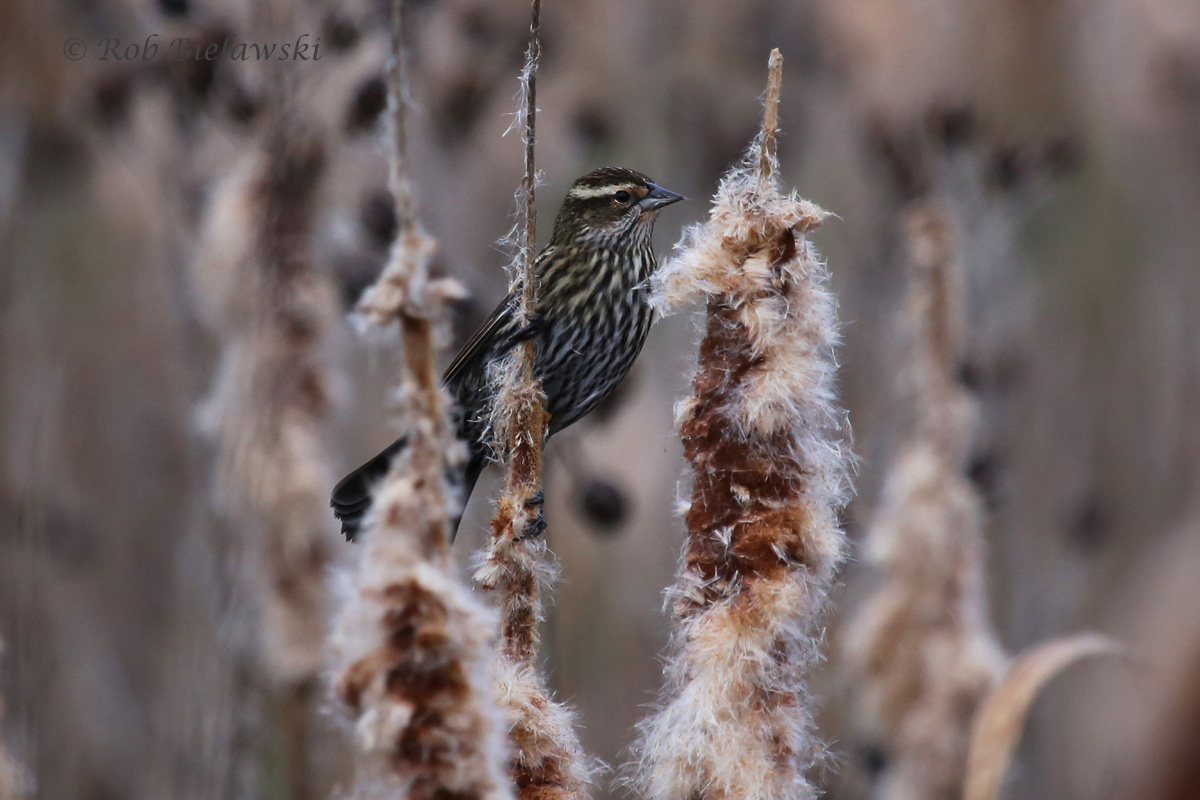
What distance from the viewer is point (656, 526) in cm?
443

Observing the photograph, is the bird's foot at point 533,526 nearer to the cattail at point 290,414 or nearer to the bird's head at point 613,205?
the cattail at point 290,414

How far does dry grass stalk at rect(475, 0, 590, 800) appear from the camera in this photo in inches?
61.7

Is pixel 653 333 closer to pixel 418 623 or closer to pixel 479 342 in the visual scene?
pixel 479 342

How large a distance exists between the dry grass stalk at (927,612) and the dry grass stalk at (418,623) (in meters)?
1.56

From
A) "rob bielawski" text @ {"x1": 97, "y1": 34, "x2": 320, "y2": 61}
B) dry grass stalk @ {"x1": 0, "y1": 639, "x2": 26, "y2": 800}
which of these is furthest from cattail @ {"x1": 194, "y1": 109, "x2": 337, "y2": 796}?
dry grass stalk @ {"x1": 0, "y1": 639, "x2": 26, "y2": 800}

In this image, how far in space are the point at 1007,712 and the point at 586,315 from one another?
6.15ft

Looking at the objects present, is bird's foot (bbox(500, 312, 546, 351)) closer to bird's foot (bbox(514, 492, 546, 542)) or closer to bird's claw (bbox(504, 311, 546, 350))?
bird's claw (bbox(504, 311, 546, 350))

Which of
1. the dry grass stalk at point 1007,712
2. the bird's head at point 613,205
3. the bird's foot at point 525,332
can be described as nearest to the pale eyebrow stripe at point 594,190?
the bird's head at point 613,205

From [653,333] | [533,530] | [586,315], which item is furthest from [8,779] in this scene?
[653,333]

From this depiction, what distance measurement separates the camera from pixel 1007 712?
1592 millimetres

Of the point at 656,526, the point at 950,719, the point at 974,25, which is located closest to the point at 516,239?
the point at 950,719

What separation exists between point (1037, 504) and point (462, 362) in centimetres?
243

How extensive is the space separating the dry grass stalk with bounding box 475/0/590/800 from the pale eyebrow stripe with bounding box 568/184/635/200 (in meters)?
1.27

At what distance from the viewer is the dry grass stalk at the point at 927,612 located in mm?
2570
